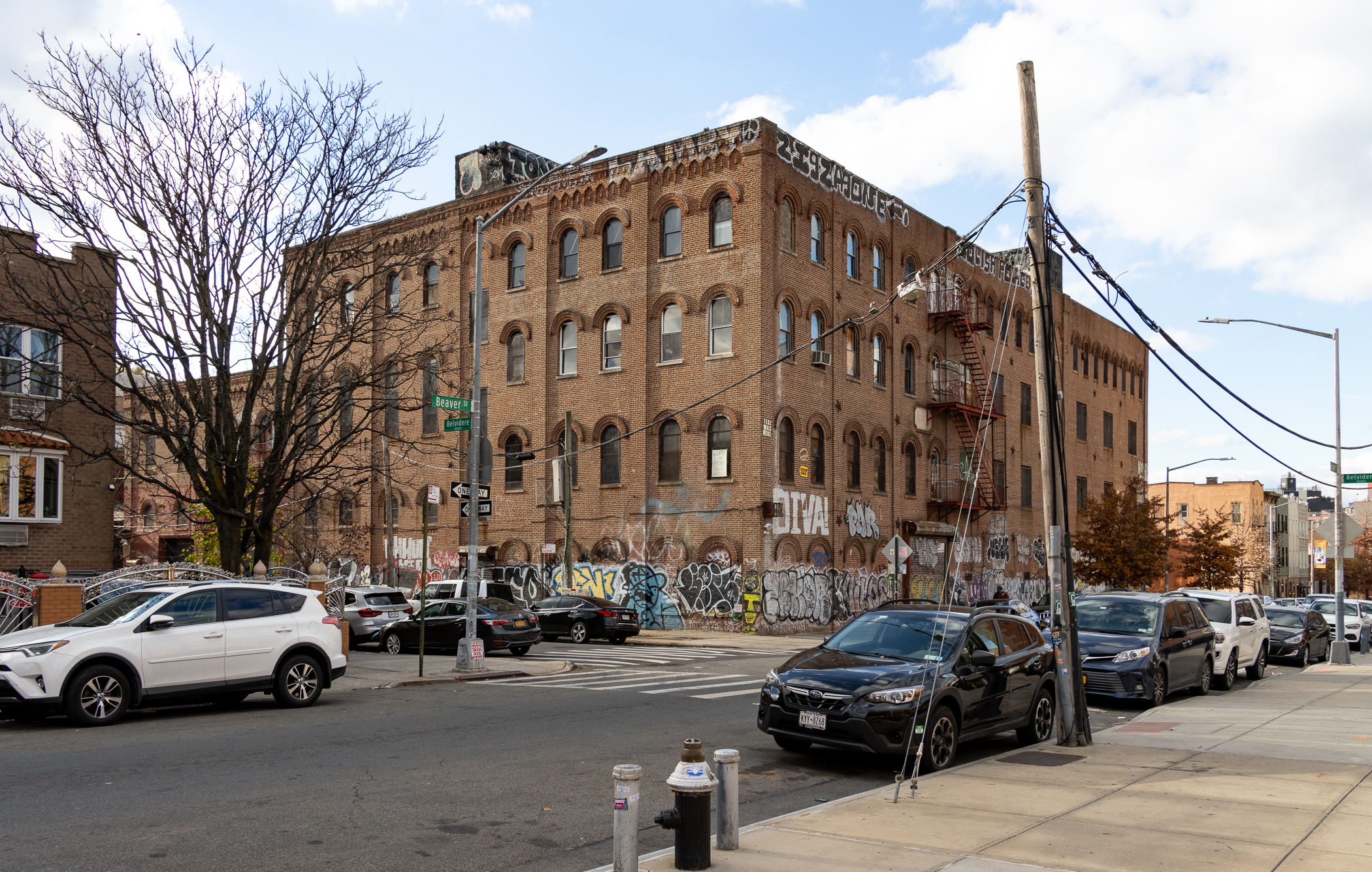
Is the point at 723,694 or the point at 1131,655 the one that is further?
the point at 723,694

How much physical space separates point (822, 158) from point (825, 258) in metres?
3.32

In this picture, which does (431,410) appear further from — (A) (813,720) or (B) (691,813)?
(B) (691,813)

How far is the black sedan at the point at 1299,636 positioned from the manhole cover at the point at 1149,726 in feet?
41.9

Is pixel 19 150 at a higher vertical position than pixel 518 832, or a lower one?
higher

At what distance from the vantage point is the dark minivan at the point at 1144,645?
15328mm

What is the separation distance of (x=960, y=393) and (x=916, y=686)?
34579 mm

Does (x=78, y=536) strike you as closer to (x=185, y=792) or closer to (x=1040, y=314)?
(x=185, y=792)

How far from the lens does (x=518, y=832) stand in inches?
303

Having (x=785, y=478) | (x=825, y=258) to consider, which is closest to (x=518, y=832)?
(x=785, y=478)

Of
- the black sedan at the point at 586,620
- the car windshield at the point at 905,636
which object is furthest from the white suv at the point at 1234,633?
the black sedan at the point at 586,620

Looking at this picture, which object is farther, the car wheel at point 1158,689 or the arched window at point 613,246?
the arched window at point 613,246

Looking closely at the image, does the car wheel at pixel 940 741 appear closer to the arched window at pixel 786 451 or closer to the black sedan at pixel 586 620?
the black sedan at pixel 586 620

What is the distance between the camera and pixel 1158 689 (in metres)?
15.6

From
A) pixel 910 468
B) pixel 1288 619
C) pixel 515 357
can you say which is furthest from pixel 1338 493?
pixel 515 357
